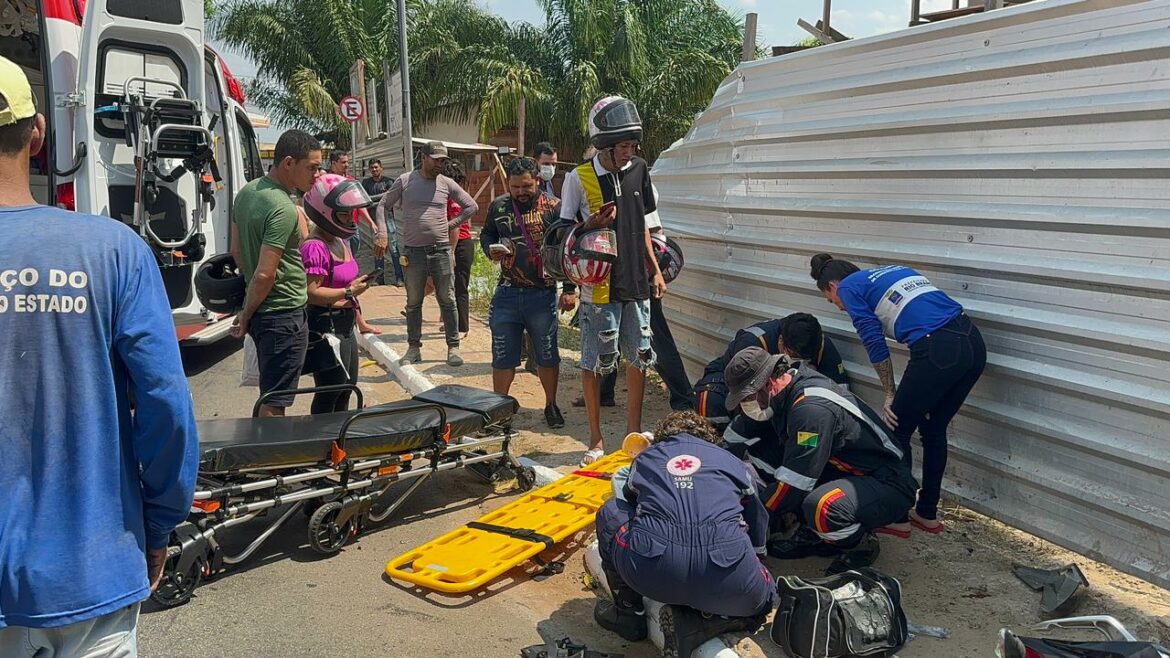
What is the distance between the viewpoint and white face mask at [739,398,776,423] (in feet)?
13.2

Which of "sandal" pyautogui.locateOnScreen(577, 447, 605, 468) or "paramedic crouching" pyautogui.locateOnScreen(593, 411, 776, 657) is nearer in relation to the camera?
"paramedic crouching" pyautogui.locateOnScreen(593, 411, 776, 657)

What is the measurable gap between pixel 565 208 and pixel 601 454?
158cm

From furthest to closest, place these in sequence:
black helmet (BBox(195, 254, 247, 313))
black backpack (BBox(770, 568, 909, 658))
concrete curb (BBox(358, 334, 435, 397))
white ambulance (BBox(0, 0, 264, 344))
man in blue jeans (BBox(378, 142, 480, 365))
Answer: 1. man in blue jeans (BBox(378, 142, 480, 365))
2. concrete curb (BBox(358, 334, 435, 397))
3. white ambulance (BBox(0, 0, 264, 344))
4. black helmet (BBox(195, 254, 247, 313))
5. black backpack (BBox(770, 568, 909, 658))

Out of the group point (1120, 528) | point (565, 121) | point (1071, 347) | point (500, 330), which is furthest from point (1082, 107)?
point (565, 121)

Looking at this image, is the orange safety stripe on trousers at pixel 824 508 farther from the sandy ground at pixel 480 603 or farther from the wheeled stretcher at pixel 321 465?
the wheeled stretcher at pixel 321 465

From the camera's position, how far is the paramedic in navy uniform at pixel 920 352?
398 centimetres

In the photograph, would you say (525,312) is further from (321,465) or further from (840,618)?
(840,618)

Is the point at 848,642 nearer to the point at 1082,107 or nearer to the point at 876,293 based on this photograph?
the point at 876,293

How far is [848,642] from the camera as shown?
306 centimetres

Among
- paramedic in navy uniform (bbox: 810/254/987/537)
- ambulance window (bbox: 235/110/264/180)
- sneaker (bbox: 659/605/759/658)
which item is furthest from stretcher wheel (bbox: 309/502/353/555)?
ambulance window (bbox: 235/110/264/180)

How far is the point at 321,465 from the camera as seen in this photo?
4102 mm

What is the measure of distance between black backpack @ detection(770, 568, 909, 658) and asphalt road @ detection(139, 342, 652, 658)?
24.3 inches

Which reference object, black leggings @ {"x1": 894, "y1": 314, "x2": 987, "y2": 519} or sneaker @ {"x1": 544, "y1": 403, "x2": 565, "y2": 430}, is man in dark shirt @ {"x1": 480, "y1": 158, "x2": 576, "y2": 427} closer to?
sneaker @ {"x1": 544, "y1": 403, "x2": 565, "y2": 430}

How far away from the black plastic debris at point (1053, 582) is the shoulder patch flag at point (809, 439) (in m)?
1.07
